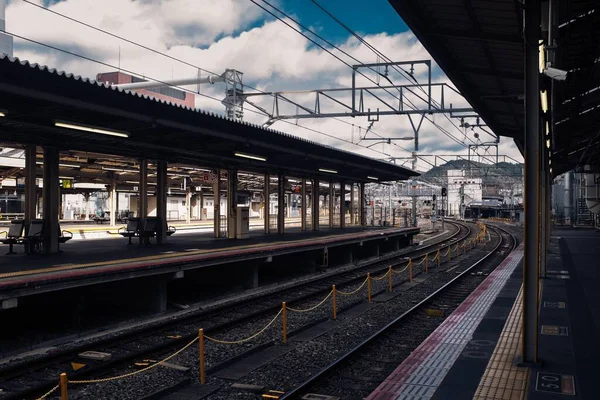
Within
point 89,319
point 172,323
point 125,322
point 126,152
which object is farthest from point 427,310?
point 126,152

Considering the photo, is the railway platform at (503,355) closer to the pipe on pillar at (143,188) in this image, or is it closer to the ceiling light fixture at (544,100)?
the ceiling light fixture at (544,100)

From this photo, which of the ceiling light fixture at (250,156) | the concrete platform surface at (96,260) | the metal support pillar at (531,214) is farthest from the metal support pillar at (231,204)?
the metal support pillar at (531,214)

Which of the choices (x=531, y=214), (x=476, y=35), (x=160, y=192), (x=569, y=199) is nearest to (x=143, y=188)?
(x=160, y=192)

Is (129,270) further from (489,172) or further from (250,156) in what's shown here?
(489,172)

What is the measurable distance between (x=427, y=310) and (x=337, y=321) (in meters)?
2.34

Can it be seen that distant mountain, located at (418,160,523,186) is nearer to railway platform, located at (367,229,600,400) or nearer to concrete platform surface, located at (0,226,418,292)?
railway platform, located at (367,229,600,400)

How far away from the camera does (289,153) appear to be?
→ 19.9 metres

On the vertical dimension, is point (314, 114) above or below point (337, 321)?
above

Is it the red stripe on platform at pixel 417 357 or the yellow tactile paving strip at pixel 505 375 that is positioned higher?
the yellow tactile paving strip at pixel 505 375

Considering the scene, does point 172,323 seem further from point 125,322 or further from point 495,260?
point 495,260

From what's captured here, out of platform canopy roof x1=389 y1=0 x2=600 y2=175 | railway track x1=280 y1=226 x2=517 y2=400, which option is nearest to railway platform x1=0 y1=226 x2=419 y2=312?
railway track x1=280 y1=226 x2=517 y2=400

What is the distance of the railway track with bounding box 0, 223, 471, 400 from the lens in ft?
24.1

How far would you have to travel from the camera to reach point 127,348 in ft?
30.1

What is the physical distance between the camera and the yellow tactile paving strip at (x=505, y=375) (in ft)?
20.7
